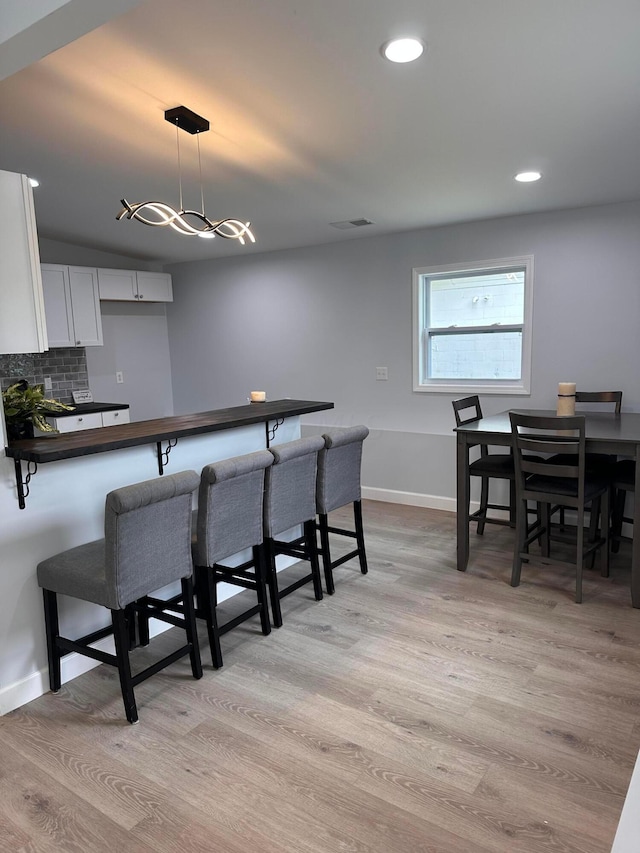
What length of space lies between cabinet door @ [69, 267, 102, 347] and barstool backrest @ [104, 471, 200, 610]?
11.9 feet

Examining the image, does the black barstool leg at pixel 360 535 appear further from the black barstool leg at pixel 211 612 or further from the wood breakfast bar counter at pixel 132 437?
the black barstool leg at pixel 211 612

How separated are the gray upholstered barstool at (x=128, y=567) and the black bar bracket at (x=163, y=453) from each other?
0.52 metres

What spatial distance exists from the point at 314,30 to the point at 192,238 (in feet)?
11.3

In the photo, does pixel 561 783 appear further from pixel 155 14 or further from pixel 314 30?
pixel 155 14

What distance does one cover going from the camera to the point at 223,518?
256 centimetres

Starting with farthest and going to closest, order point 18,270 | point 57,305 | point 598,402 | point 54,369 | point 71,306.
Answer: point 54,369 → point 71,306 → point 57,305 → point 598,402 → point 18,270

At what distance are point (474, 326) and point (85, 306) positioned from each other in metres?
3.55

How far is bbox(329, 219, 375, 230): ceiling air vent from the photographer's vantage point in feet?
14.8

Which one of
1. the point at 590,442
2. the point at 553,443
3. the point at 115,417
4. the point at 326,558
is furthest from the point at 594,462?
the point at 115,417

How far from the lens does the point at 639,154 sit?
10.2ft

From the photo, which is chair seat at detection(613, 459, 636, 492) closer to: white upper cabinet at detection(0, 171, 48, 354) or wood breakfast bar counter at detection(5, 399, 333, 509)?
wood breakfast bar counter at detection(5, 399, 333, 509)

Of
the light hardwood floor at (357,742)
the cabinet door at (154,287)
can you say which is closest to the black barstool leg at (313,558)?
the light hardwood floor at (357,742)

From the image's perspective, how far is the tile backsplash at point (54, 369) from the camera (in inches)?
201

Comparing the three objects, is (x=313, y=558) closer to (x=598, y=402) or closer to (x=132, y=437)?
(x=132, y=437)
